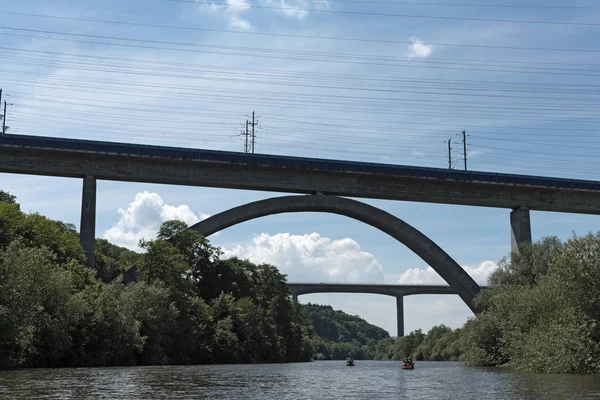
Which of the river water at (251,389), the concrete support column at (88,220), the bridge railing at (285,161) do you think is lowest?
the river water at (251,389)

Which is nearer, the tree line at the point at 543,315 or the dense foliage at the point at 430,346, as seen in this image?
the tree line at the point at 543,315

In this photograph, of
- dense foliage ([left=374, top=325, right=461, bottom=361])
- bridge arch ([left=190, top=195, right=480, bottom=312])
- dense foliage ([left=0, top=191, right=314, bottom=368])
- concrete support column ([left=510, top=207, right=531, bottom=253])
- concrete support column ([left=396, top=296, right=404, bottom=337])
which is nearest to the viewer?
dense foliage ([left=0, top=191, right=314, bottom=368])

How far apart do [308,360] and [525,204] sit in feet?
81.5

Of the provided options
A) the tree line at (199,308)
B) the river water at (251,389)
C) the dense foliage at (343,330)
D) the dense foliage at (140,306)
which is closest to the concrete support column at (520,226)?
the tree line at (199,308)

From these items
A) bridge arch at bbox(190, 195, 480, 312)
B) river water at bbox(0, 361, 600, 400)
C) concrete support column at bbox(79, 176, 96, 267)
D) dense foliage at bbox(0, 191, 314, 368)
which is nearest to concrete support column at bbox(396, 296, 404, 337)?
dense foliage at bbox(0, 191, 314, 368)

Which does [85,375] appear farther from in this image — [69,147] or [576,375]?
[69,147]

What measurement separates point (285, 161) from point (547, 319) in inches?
986

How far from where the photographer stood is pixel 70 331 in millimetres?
34688

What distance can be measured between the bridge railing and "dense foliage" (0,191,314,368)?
4.86 metres

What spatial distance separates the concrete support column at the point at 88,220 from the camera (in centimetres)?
5009

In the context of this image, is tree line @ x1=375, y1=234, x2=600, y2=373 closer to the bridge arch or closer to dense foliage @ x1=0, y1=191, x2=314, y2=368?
the bridge arch

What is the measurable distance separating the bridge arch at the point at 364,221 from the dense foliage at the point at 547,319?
42.7ft

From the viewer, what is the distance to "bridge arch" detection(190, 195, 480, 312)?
56.8 meters

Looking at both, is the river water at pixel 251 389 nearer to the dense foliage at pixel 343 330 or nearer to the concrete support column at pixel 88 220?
the concrete support column at pixel 88 220
